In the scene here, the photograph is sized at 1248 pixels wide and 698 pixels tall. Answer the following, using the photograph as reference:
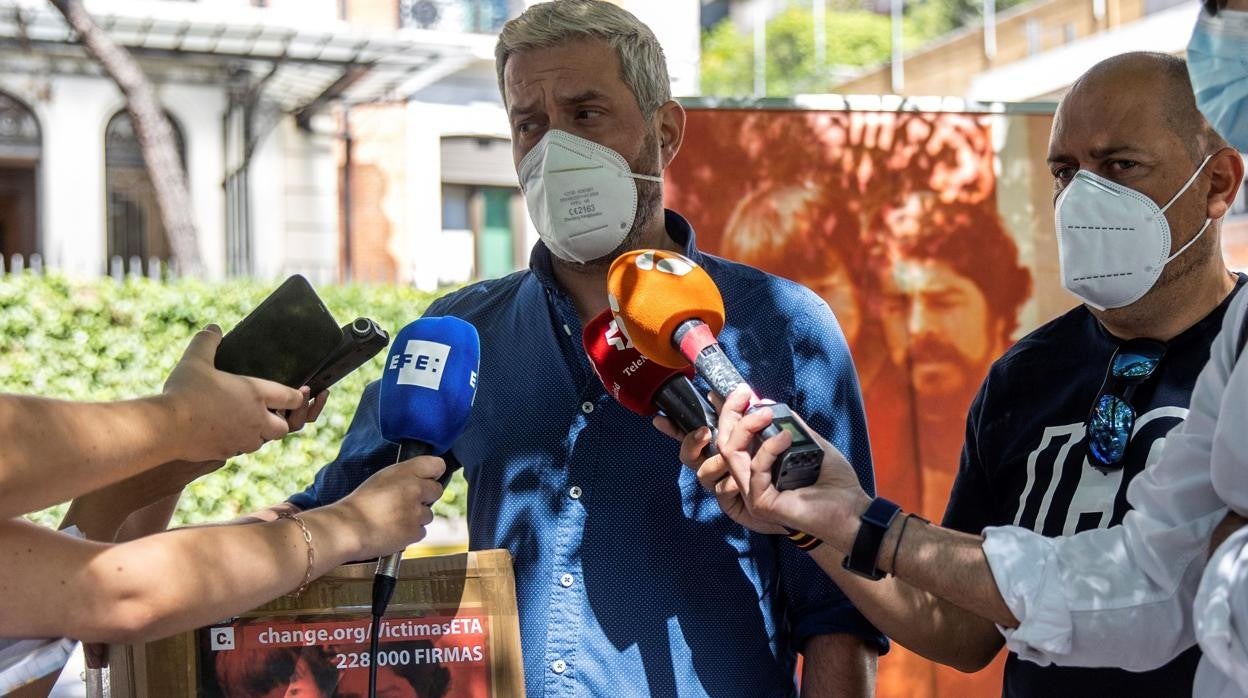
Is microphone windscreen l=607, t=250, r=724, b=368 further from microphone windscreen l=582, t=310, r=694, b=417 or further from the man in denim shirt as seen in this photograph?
the man in denim shirt

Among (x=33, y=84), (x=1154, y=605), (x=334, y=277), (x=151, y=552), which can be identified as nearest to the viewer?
(x=151, y=552)

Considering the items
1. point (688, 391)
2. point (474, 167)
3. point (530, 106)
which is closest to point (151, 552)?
point (688, 391)

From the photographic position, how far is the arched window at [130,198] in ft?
51.6

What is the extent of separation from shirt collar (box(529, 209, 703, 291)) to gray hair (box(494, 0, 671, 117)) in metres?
0.23

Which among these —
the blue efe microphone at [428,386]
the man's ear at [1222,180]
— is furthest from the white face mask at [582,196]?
the man's ear at [1222,180]

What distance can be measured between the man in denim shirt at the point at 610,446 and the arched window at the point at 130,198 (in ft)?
47.0

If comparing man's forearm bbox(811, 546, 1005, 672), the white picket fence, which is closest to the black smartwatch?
man's forearm bbox(811, 546, 1005, 672)

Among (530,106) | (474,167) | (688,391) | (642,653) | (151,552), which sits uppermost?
(474,167)

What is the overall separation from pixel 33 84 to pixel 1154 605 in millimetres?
15868

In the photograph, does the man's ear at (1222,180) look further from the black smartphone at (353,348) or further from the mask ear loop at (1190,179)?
the black smartphone at (353,348)

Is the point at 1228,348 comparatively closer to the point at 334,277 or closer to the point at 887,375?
the point at 887,375

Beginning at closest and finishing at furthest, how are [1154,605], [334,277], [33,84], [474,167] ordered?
[1154,605] < [33,84] < [334,277] < [474,167]

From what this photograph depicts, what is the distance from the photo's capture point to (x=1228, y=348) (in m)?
1.73

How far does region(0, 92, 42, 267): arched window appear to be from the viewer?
15320mm
